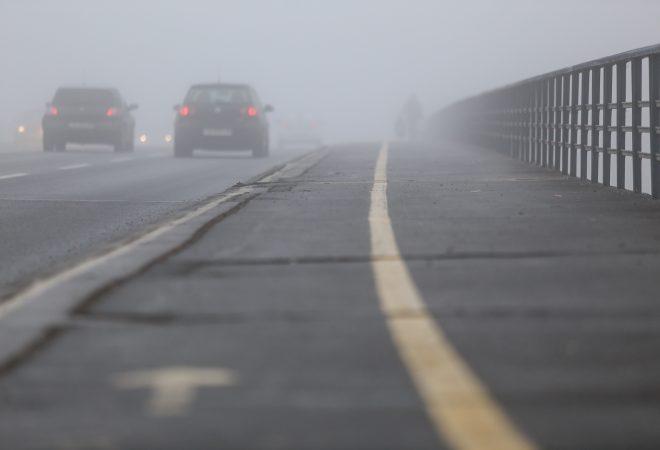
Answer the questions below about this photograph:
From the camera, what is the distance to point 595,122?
56.1 feet

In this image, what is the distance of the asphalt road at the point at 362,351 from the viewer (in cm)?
386

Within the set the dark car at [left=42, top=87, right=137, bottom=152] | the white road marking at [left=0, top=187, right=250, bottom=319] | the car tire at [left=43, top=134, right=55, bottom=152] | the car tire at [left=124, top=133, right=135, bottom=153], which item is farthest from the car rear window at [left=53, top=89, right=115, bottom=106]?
the white road marking at [left=0, top=187, right=250, bottom=319]

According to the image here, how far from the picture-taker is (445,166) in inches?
877

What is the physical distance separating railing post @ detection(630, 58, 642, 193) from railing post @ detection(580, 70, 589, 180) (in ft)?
9.97

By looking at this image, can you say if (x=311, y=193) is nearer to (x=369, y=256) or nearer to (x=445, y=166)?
(x=369, y=256)

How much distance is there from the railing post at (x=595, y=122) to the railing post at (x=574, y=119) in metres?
1.39

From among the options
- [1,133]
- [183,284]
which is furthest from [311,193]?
[1,133]

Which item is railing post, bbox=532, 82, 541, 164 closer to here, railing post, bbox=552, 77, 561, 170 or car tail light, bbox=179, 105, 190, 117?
railing post, bbox=552, 77, 561, 170

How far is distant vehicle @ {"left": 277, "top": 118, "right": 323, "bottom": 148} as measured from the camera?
7044 centimetres

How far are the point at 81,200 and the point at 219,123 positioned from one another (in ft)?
57.7

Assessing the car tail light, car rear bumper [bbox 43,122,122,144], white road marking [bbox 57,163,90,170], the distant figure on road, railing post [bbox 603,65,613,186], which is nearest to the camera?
railing post [bbox 603,65,613,186]

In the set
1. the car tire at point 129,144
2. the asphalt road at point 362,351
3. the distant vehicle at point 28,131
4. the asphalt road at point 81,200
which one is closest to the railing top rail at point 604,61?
the asphalt road at point 81,200

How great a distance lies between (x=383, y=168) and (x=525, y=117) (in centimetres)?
482

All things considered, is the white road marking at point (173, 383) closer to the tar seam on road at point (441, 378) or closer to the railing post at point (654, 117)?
the tar seam on road at point (441, 378)
